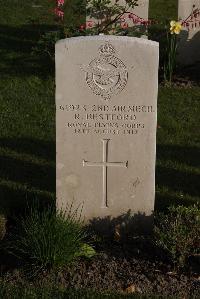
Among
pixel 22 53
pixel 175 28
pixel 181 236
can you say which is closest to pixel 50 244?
pixel 181 236

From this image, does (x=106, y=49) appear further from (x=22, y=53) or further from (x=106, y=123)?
(x=22, y=53)

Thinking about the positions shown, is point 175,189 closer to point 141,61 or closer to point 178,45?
point 141,61

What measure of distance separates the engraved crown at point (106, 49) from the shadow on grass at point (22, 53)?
4440 mm

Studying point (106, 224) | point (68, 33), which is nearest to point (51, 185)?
point (106, 224)

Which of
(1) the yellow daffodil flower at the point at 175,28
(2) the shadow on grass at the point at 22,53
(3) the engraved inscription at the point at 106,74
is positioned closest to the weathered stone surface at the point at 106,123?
(3) the engraved inscription at the point at 106,74

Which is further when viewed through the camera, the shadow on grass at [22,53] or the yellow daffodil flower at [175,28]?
the shadow on grass at [22,53]

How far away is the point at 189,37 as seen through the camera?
9672 millimetres

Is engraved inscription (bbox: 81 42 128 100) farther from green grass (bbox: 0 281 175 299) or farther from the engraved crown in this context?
green grass (bbox: 0 281 175 299)

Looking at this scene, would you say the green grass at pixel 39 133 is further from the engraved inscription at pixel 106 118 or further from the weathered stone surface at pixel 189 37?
the engraved inscription at pixel 106 118

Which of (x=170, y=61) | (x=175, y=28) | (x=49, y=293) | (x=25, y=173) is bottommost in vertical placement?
(x=49, y=293)

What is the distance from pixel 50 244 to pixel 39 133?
3056 mm

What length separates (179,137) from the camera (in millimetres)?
7648

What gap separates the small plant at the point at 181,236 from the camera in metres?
4.86

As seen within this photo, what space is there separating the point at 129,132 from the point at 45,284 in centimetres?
131
